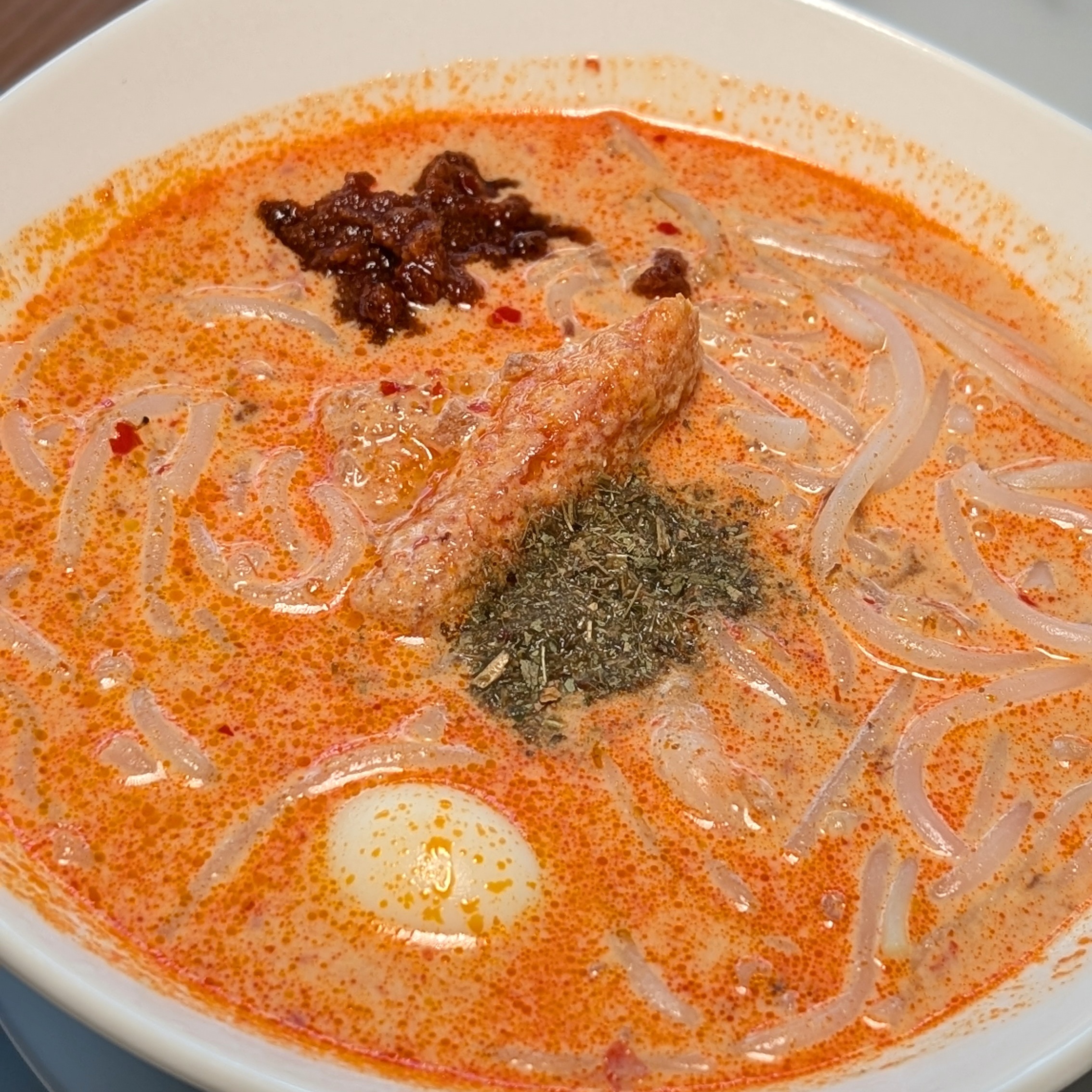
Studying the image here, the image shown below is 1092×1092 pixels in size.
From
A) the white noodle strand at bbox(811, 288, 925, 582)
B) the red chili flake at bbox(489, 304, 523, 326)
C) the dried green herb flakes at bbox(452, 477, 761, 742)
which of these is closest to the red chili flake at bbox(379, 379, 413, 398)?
the red chili flake at bbox(489, 304, 523, 326)

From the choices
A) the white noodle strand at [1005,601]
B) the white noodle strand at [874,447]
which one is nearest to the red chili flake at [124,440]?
the white noodle strand at [874,447]

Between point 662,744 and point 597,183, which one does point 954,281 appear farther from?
point 662,744

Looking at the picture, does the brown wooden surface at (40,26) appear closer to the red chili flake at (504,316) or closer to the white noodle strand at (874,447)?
the red chili flake at (504,316)

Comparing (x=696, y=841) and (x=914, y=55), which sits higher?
(x=914, y=55)

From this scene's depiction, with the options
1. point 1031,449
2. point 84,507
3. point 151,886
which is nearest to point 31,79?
point 84,507

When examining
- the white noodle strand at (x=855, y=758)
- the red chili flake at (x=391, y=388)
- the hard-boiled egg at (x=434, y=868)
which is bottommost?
the white noodle strand at (x=855, y=758)

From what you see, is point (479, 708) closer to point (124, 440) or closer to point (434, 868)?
point (434, 868)
